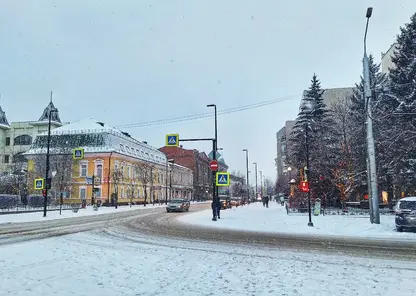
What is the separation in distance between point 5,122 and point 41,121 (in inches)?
385

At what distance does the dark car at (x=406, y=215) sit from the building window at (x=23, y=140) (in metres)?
88.0

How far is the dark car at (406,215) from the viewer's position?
17.9 m

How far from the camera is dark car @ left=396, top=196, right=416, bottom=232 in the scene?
17.9 meters

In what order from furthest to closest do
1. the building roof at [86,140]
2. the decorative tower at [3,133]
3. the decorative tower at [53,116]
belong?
the decorative tower at [53,116]
the decorative tower at [3,133]
the building roof at [86,140]

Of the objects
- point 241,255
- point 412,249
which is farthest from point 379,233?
point 241,255

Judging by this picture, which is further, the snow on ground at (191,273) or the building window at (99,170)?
the building window at (99,170)

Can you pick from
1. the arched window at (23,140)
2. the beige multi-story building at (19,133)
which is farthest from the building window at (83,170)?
the arched window at (23,140)

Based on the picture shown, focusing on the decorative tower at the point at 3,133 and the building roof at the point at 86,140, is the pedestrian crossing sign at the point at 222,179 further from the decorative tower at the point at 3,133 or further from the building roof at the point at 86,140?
the decorative tower at the point at 3,133

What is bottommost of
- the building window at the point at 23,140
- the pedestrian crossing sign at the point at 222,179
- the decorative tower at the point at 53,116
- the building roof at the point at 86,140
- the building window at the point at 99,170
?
the pedestrian crossing sign at the point at 222,179

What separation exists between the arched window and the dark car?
289 ft

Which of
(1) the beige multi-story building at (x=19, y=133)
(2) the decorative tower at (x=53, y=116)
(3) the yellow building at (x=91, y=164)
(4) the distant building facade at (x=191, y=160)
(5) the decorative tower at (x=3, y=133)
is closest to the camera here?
(3) the yellow building at (x=91, y=164)

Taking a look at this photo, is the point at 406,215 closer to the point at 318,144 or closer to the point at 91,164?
the point at 318,144

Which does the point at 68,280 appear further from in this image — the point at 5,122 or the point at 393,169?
the point at 5,122

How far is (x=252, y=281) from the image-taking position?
24.6 ft
